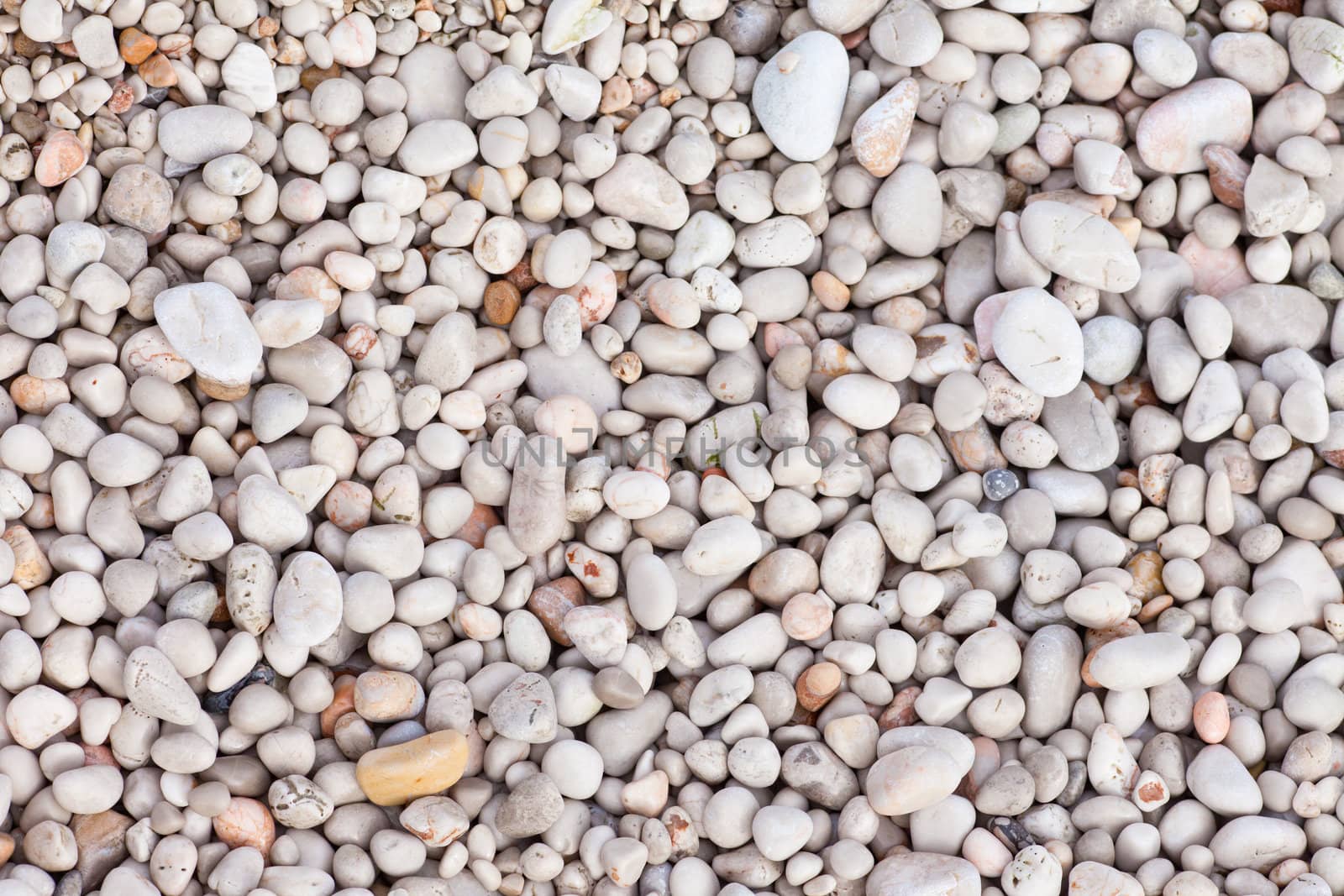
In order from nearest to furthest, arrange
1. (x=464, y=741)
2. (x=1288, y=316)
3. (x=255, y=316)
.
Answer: (x=464, y=741) < (x=255, y=316) < (x=1288, y=316)

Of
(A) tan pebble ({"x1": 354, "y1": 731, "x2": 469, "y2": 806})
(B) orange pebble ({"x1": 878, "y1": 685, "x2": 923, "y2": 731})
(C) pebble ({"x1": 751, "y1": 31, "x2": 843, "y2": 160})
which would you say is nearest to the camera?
(A) tan pebble ({"x1": 354, "y1": 731, "x2": 469, "y2": 806})

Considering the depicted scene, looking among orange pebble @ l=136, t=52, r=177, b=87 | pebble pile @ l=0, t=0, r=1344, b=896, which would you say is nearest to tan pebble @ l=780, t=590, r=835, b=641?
pebble pile @ l=0, t=0, r=1344, b=896

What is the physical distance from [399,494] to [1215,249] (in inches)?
40.6

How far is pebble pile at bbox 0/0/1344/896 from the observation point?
1246 mm

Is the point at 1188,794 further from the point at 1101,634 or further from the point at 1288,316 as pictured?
the point at 1288,316

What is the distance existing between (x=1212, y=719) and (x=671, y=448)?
26.2 inches

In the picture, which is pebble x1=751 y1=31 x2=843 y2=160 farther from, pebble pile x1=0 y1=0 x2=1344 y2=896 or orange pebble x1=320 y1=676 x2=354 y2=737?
orange pebble x1=320 y1=676 x2=354 y2=737

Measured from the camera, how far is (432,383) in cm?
142

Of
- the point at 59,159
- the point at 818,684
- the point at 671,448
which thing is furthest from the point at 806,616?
the point at 59,159

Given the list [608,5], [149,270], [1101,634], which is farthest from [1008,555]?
[149,270]

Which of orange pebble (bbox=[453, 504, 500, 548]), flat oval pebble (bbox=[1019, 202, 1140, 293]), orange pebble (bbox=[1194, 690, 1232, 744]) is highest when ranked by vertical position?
flat oval pebble (bbox=[1019, 202, 1140, 293])

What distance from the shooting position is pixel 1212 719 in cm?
130

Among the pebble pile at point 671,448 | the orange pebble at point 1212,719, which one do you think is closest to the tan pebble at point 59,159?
the pebble pile at point 671,448

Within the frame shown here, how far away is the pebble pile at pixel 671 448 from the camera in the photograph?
125cm
